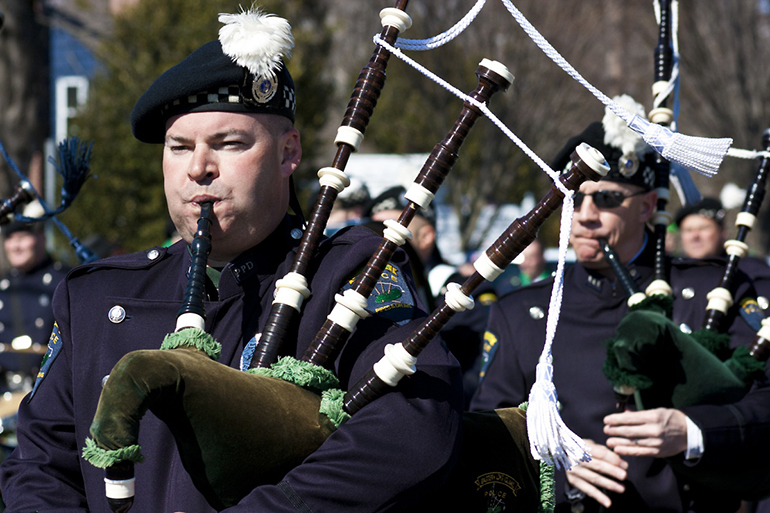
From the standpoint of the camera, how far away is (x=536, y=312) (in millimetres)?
3723

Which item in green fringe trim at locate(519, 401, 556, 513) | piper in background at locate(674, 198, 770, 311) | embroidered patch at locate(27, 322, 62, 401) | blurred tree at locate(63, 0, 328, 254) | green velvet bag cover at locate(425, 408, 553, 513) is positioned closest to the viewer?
green velvet bag cover at locate(425, 408, 553, 513)

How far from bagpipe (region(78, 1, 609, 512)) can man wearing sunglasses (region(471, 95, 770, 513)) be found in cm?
112

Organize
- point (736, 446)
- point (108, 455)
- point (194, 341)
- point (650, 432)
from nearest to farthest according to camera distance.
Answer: point (108, 455), point (194, 341), point (650, 432), point (736, 446)

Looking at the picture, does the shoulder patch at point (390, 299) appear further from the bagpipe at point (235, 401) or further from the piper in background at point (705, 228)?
the piper in background at point (705, 228)

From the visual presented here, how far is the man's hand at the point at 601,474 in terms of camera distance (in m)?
3.17

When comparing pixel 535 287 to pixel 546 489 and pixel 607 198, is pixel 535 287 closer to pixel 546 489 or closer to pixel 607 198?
pixel 607 198

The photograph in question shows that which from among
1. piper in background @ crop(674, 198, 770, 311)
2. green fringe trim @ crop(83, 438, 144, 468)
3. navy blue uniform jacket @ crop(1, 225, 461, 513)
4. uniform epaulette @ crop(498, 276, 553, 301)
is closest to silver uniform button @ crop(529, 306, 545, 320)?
uniform epaulette @ crop(498, 276, 553, 301)

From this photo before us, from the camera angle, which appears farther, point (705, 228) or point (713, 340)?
point (705, 228)

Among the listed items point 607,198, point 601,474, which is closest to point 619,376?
point 601,474

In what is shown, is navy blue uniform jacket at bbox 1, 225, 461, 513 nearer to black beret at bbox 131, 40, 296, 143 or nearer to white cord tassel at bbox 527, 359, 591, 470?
white cord tassel at bbox 527, 359, 591, 470

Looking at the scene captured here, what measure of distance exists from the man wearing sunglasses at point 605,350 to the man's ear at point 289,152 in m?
1.40

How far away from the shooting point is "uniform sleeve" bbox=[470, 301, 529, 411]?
3.53m

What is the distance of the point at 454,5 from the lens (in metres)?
13.0

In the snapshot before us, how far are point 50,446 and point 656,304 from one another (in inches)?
73.8
